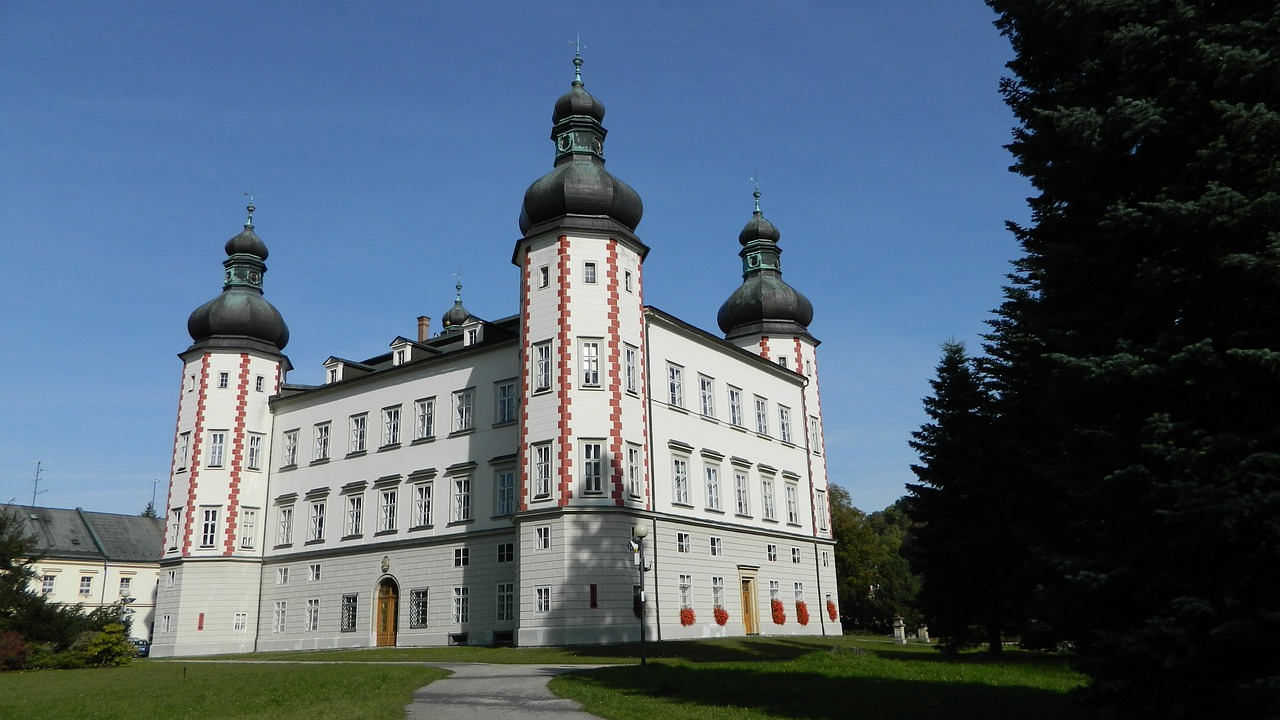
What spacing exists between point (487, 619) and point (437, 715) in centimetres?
2337

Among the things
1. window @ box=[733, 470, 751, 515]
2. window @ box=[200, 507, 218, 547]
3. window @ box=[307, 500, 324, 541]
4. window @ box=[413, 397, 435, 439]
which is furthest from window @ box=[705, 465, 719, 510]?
window @ box=[200, 507, 218, 547]

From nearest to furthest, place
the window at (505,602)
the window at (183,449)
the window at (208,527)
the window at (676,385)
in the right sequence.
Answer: the window at (505,602)
the window at (676,385)
the window at (208,527)
the window at (183,449)

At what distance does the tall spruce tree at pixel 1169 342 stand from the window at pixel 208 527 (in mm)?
40768

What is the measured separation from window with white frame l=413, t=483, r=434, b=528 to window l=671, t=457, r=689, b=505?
33.7 feet

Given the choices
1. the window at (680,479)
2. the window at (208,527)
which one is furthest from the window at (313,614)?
the window at (680,479)

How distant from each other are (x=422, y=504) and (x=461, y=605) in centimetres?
486

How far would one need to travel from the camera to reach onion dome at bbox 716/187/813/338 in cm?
4788

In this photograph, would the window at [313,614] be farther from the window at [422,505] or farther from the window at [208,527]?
the window at [422,505]

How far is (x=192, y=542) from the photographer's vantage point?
141 ft

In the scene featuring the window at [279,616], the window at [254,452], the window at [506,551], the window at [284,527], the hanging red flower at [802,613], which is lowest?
the hanging red flower at [802,613]

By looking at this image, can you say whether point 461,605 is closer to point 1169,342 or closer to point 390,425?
point 390,425

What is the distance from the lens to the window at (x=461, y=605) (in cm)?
3628

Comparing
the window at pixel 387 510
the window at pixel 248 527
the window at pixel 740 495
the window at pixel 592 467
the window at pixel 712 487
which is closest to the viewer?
the window at pixel 592 467

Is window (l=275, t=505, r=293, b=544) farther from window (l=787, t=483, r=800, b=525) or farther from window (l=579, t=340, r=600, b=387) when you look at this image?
window (l=787, t=483, r=800, b=525)
